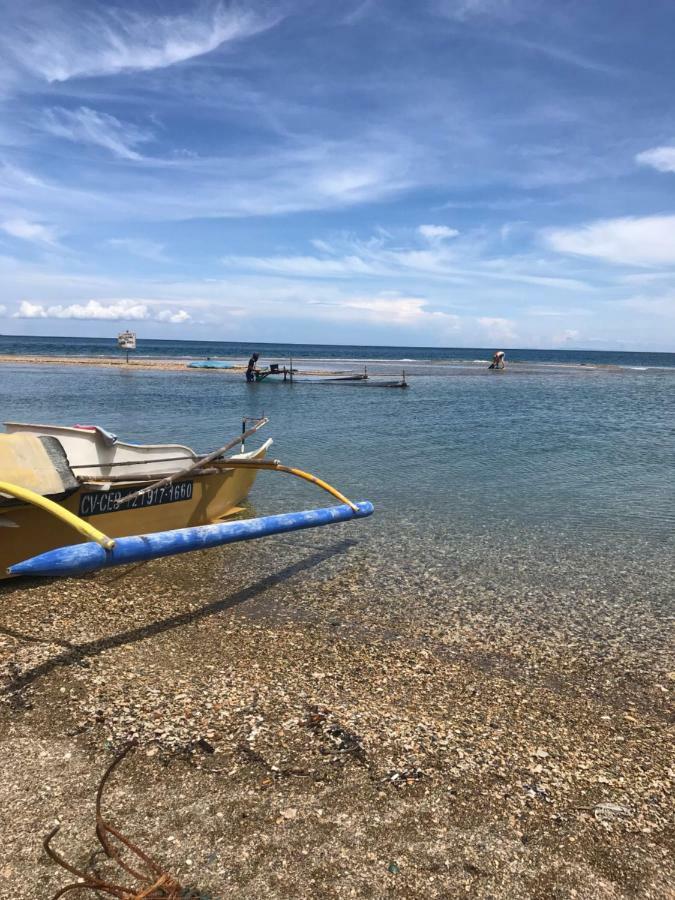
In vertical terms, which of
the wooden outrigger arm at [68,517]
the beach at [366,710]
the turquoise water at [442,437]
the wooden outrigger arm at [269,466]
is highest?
the wooden outrigger arm at [68,517]

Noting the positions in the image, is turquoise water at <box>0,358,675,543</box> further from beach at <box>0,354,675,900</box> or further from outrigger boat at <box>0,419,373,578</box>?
outrigger boat at <box>0,419,373,578</box>

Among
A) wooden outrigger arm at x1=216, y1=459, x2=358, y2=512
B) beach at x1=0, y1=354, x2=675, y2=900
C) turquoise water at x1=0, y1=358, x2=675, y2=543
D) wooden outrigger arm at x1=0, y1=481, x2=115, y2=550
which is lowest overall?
beach at x1=0, y1=354, x2=675, y2=900

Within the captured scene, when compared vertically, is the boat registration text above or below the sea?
above

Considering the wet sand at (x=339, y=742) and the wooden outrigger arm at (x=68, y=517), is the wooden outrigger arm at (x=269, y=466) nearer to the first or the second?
the wet sand at (x=339, y=742)

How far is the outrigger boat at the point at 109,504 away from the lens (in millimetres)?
5594

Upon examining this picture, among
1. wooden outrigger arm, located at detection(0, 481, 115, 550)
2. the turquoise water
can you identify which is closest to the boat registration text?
wooden outrigger arm, located at detection(0, 481, 115, 550)

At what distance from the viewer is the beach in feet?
12.5

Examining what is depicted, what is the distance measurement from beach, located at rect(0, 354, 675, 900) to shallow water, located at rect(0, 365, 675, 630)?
119 millimetres

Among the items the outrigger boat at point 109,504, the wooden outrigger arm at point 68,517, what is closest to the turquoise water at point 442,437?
the outrigger boat at point 109,504

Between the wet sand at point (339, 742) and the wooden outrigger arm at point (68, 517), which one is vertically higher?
the wooden outrigger arm at point (68, 517)

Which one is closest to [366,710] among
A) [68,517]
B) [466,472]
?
[68,517]

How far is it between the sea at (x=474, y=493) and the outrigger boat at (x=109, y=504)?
56.2 inches

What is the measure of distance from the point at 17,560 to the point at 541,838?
6.97 meters

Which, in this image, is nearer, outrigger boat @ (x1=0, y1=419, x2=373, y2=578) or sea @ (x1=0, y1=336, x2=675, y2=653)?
outrigger boat @ (x1=0, y1=419, x2=373, y2=578)
